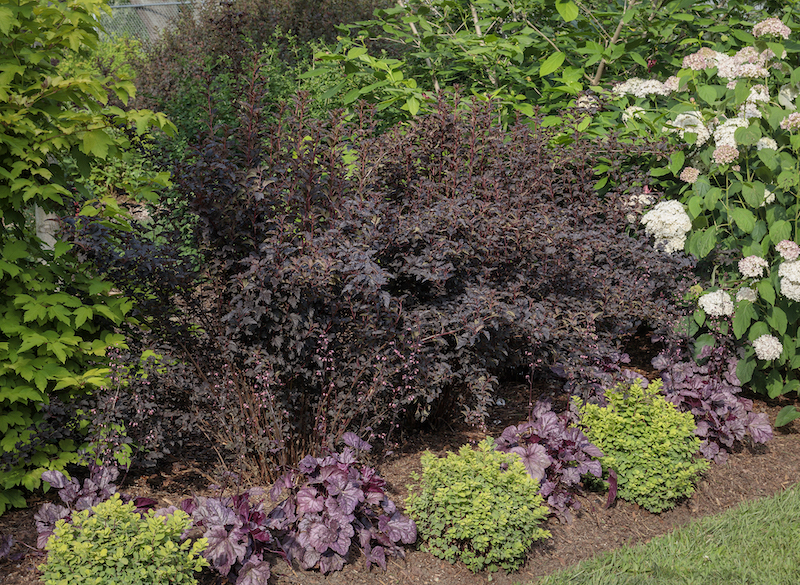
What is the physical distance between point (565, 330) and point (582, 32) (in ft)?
10.9

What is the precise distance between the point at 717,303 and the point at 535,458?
5.93ft

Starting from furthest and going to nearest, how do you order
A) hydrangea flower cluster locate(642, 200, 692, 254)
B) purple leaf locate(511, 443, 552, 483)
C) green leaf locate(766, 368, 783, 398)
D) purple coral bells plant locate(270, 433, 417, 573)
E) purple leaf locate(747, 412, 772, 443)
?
green leaf locate(766, 368, 783, 398) < hydrangea flower cluster locate(642, 200, 692, 254) < purple leaf locate(747, 412, 772, 443) < purple leaf locate(511, 443, 552, 483) < purple coral bells plant locate(270, 433, 417, 573)

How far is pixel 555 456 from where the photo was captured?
3691 mm

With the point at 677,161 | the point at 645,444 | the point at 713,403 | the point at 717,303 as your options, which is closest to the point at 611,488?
the point at 645,444

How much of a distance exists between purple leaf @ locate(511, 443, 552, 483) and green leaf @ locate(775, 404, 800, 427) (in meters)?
1.97

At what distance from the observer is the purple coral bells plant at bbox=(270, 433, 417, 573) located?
9.99 feet

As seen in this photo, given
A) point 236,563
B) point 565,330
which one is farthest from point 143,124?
point 565,330

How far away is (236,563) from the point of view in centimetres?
291

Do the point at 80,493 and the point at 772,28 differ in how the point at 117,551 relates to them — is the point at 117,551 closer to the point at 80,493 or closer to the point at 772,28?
the point at 80,493

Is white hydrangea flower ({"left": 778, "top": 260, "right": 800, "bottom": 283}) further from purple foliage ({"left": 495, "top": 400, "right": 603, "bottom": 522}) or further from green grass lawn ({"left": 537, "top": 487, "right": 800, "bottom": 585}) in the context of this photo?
purple foliage ({"left": 495, "top": 400, "right": 603, "bottom": 522})

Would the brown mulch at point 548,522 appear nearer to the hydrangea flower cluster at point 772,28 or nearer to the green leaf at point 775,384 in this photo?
the green leaf at point 775,384

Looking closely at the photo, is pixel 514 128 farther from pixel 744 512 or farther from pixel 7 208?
pixel 7 208

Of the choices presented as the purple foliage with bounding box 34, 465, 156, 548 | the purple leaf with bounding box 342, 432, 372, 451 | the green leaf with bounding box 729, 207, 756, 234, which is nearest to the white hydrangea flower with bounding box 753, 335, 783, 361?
the green leaf with bounding box 729, 207, 756, 234

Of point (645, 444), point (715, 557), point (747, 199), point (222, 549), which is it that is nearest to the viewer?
point (222, 549)
